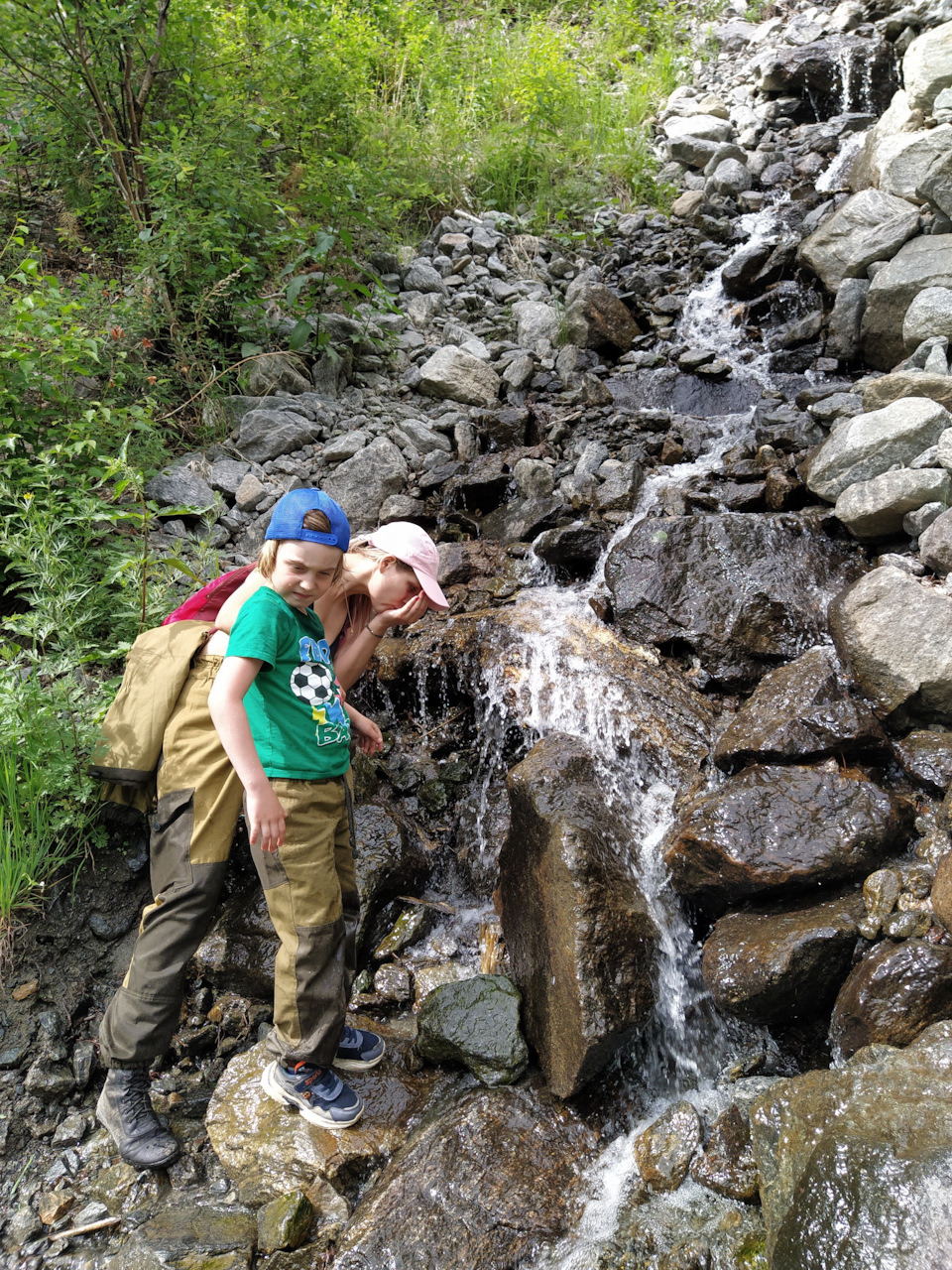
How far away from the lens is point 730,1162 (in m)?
2.30

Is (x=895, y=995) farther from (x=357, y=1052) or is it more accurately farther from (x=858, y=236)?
(x=858, y=236)

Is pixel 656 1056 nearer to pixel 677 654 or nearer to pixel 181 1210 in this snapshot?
pixel 181 1210

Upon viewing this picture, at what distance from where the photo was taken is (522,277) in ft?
27.3

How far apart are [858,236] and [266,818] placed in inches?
278

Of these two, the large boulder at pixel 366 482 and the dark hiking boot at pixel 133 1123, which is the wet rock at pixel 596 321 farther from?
the dark hiking boot at pixel 133 1123

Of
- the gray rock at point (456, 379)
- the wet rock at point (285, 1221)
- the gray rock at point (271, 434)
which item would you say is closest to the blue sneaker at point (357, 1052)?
the wet rock at point (285, 1221)

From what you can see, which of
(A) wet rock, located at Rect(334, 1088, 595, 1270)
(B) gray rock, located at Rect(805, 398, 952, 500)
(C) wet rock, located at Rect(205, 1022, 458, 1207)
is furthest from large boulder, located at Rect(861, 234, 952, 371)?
(C) wet rock, located at Rect(205, 1022, 458, 1207)

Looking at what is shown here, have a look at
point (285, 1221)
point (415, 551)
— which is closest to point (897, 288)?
point (415, 551)

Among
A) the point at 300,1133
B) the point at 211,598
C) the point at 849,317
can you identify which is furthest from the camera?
the point at 849,317

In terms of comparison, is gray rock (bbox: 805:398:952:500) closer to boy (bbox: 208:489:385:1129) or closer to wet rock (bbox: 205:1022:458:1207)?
boy (bbox: 208:489:385:1129)

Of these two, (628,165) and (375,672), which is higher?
(628,165)

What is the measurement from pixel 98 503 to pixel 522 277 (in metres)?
6.12

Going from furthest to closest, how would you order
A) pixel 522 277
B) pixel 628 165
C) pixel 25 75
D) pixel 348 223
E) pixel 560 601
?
pixel 628 165 → pixel 522 277 → pixel 348 223 → pixel 25 75 → pixel 560 601

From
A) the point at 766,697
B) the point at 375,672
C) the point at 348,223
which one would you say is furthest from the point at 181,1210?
the point at 348,223
